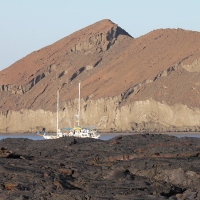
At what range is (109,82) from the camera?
432ft

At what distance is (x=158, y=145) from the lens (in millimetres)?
31344

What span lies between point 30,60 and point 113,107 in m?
35.2

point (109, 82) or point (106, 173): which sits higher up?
point (109, 82)

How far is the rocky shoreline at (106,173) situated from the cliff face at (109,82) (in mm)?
87983

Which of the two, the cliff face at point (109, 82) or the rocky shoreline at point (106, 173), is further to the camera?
the cliff face at point (109, 82)

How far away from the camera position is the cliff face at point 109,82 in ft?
395

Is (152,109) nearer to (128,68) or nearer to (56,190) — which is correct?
(128,68)

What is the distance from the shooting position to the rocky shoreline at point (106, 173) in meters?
19.5

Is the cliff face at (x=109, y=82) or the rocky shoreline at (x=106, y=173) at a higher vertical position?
the cliff face at (x=109, y=82)

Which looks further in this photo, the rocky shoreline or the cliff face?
the cliff face

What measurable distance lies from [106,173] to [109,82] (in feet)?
358

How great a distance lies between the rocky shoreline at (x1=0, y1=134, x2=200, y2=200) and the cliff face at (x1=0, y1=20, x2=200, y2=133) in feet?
289

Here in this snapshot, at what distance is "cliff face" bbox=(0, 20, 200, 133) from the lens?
120375 millimetres

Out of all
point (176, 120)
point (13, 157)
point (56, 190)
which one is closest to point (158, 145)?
point (13, 157)
